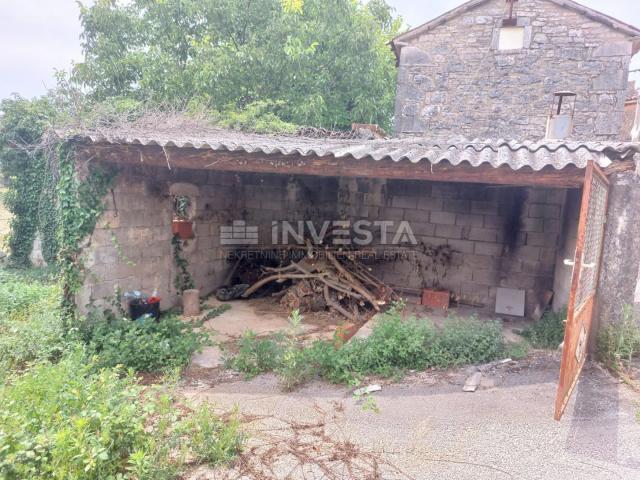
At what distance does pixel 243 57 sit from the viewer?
12.1 m

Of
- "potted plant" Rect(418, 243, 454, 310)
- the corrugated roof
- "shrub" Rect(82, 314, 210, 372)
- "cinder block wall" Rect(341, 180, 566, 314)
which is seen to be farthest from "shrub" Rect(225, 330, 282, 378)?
"cinder block wall" Rect(341, 180, 566, 314)

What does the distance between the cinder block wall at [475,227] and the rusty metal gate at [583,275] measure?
7.29ft

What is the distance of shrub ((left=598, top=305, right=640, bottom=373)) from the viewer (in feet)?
15.0

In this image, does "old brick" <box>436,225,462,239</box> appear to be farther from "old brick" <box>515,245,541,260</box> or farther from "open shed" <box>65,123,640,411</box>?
"old brick" <box>515,245,541,260</box>

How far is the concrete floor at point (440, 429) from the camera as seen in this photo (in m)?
3.08

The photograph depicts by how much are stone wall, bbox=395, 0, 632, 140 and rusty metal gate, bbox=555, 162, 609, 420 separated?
5.29 meters

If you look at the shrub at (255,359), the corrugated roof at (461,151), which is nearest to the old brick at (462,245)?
the corrugated roof at (461,151)

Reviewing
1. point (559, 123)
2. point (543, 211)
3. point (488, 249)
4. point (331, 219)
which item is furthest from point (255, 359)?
point (559, 123)

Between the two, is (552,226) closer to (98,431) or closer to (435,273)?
(435,273)

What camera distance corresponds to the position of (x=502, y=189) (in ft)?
23.7

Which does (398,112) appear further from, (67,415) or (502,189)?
(67,415)

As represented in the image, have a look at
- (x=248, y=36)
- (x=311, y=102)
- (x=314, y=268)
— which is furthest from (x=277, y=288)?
(x=248, y=36)

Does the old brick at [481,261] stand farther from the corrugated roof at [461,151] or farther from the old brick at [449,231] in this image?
the corrugated roof at [461,151]

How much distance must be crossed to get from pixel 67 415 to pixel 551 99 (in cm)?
1019
